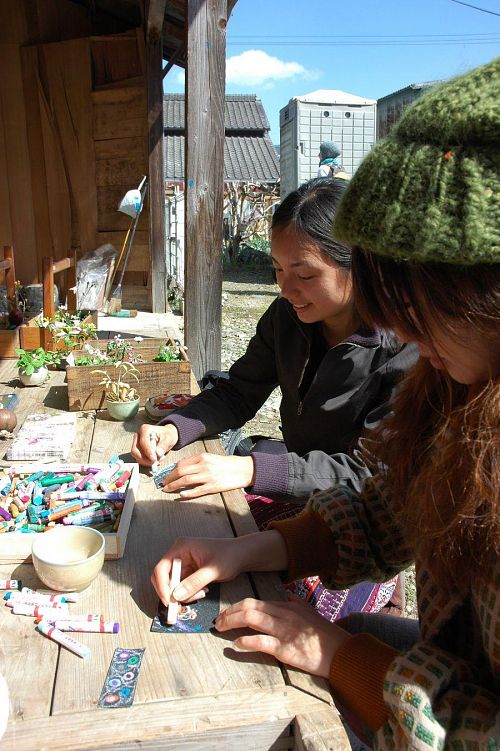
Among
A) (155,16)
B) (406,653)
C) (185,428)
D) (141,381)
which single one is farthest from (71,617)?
(155,16)

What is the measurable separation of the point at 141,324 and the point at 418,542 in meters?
4.81

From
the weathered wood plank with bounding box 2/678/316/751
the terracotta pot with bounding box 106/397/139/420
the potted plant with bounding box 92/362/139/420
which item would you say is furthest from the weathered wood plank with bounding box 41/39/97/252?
the weathered wood plank with bounding box 2/678/316/751

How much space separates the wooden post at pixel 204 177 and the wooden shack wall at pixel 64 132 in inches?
128

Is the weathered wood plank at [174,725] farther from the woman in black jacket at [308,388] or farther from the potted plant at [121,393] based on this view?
the potted plant at [121,393]

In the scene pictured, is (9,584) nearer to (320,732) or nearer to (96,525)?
(96,525)

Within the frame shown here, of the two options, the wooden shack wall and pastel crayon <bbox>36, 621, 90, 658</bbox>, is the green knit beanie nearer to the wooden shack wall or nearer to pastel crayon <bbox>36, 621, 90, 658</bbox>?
pastel crayon <bbox>36, 621, 90, 658</bbox>

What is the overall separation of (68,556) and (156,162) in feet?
18.8

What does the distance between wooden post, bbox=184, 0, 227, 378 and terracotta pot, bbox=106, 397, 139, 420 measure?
4.80 ft

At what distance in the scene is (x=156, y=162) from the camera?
6.33m

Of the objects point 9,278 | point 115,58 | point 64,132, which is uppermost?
point 115,58

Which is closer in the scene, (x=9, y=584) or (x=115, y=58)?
(x=9, y=584)

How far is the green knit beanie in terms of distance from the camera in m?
0.82

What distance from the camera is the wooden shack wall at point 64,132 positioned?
19.3 ft

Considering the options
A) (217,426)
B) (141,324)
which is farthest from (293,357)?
(141,324)
